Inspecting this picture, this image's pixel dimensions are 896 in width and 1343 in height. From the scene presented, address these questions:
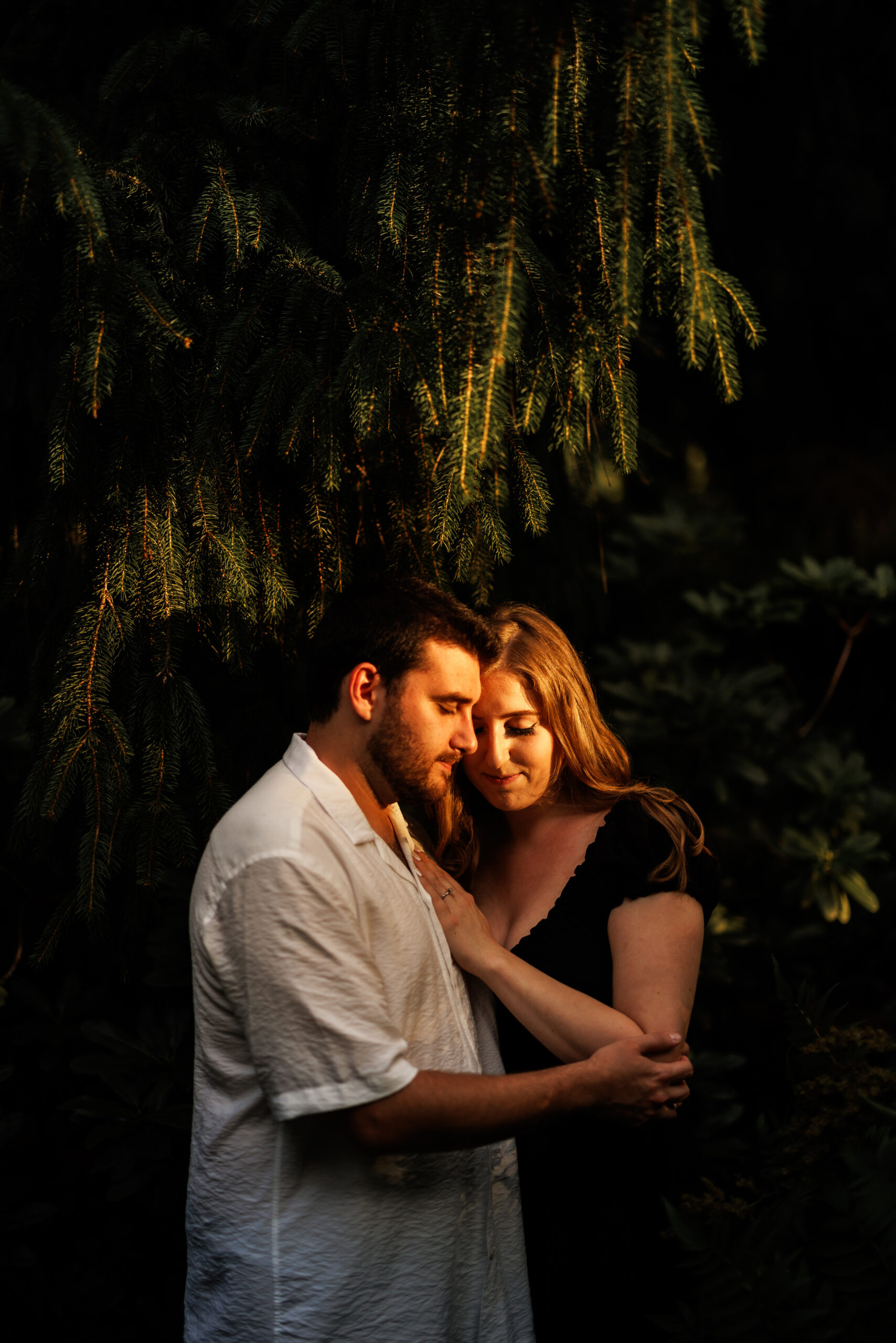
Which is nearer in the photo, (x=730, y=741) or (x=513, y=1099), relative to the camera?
(x=513, y=1099)

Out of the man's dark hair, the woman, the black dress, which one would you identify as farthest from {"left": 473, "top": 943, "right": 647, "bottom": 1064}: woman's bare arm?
the man's dark hair

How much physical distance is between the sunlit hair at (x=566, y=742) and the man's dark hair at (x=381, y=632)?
0.25 m

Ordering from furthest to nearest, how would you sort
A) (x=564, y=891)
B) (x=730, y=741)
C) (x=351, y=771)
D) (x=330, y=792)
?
(x=730, y=741) < (x=564, y=891) < (x=351, y=771) < (x=330, y=792)

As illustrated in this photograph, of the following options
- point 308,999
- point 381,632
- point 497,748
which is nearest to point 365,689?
point 381,632

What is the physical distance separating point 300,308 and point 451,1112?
133cm

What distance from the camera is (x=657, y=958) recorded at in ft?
5.33

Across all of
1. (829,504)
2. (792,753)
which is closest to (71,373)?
(792,753)

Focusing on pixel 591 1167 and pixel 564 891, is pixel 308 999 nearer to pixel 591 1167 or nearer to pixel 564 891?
pixel 564 891

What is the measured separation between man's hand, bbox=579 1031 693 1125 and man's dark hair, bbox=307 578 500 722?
2.32 ft

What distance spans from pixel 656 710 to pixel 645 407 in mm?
2096

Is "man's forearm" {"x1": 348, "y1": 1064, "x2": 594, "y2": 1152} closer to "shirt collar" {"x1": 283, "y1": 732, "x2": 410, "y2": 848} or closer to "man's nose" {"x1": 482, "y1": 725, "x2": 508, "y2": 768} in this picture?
"shirt collar" {"x1": 283, "y1": 732, "x2": 410, "y2": 848}

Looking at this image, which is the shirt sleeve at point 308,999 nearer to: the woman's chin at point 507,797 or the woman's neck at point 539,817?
the woman's chin at point 507,797

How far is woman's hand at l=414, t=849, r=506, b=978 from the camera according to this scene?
64.1 inches

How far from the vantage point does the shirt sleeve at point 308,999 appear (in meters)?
1.23
